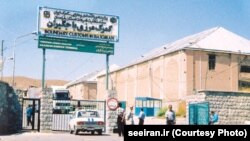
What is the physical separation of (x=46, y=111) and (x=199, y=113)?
29.2 ft

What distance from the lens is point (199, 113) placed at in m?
25.2

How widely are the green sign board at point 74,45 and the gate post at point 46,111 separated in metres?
3.72

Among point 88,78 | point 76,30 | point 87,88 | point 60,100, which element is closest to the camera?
point 76,30

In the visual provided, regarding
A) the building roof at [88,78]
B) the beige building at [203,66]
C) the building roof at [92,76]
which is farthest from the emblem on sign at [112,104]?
the building roof at [88,78]

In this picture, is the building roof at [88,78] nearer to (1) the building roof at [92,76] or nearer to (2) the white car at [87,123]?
(1) the building roof at [92,76]

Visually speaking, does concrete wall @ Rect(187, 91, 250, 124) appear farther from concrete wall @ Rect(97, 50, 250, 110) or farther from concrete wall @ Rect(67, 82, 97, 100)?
concrete wall @ Rect(67, 82, 97, 100)

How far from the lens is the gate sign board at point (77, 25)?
2997cm

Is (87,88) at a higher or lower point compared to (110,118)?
higher

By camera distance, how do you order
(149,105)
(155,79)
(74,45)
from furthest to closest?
(155,79), (149,105), (74,45)

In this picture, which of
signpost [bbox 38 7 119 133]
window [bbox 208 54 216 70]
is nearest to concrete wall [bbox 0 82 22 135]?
signpost [bbox 38 7 119 133]

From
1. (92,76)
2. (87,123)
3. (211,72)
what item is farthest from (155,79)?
(87,123)

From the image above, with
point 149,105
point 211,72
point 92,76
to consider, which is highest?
point 92,76

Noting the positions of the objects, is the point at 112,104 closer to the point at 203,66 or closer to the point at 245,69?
the point at 203,66

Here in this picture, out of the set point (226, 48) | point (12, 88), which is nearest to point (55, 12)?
point (12, 88)
